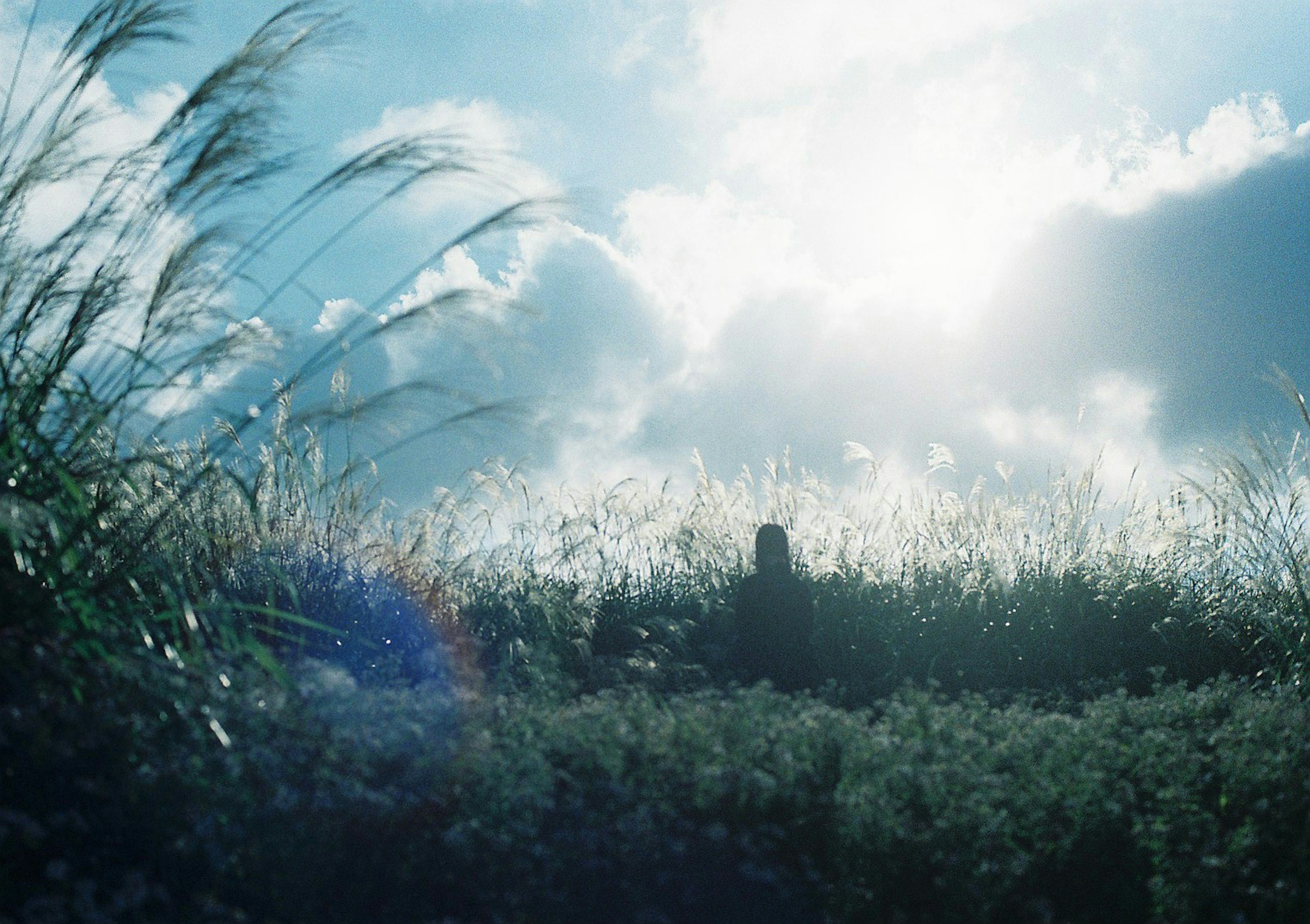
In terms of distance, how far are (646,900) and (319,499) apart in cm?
366

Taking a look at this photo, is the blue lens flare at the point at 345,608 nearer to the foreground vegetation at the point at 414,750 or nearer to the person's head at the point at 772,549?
the foreground vegetation at the point at 414,750

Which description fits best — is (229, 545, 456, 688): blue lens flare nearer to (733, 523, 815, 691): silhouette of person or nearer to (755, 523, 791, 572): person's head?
(733, 523, 815, 691): silhouette of person

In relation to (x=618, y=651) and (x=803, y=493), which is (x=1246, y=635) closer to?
(x=803, y=493)

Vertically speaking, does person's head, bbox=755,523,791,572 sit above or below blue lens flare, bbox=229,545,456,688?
above

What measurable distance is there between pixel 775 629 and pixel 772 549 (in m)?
0.44

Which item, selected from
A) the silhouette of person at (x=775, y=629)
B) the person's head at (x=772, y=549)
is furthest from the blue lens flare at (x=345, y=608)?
the person's head at (x=772, y=549)

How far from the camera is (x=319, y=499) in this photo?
17.3ft

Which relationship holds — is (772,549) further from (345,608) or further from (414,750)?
(414,750)

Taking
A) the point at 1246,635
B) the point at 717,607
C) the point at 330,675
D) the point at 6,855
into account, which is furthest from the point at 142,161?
the point at 1246,635

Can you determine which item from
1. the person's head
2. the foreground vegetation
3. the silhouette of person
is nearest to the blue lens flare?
the foreground vegetation

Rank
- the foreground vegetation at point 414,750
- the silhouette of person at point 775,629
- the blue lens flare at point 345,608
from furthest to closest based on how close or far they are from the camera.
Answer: the silhouette of person at point 775,629
the blue lens flare at point 345,608
the foreground vegetation at point 414,750

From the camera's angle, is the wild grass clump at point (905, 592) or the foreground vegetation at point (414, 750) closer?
the foreground vegetation at point (414, 750)

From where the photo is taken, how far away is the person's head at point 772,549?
5453mm

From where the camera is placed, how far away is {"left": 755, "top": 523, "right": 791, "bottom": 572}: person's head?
17.9 feet
